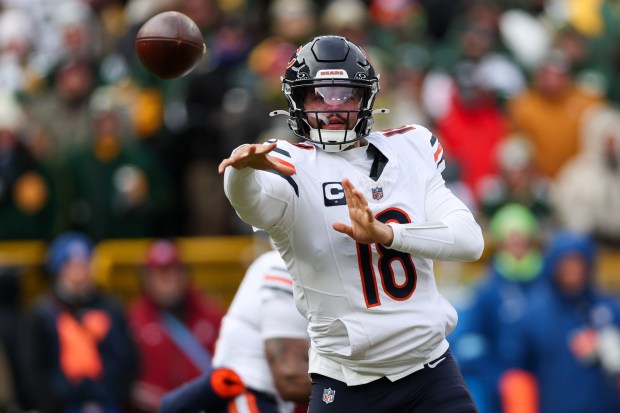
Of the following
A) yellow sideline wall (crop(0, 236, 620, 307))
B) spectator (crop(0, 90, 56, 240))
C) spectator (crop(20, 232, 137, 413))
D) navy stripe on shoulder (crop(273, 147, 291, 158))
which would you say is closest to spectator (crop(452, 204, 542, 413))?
yellow sideline wall (crop(0, 236, 620, 307))

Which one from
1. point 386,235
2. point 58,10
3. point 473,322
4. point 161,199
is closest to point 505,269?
point 473,322

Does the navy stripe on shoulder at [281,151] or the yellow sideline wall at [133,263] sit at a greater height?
the navy stripe on shoulder at [281,151]

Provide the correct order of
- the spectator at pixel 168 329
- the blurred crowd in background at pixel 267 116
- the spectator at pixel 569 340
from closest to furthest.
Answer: the spectator at pixel 569 340 → the spectator at pixel 168 329 → the blurred crowd in background at pixel 267 116

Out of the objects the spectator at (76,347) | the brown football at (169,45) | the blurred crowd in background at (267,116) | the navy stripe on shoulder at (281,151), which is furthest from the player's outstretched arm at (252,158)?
the blurred crowd in background at (267,116)

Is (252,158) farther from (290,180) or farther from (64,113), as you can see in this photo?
(64,113)

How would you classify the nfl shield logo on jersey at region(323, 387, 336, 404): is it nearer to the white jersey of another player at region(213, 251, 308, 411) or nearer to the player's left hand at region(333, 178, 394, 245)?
the player's left hand at region(333, 178, 394, 245)

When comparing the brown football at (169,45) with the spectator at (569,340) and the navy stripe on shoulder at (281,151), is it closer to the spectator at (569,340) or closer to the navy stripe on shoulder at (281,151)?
the navy stripe on shoulder at (281,151)

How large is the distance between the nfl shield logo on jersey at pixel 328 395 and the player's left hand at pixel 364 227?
0.63 meters

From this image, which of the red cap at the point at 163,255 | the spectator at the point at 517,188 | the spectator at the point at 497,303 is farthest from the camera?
the spectator at the point at 517,188

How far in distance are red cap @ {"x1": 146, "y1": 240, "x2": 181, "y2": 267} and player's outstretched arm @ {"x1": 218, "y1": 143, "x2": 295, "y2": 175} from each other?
5.11 m

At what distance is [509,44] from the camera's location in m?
11.8

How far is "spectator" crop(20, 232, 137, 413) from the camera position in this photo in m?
9.15

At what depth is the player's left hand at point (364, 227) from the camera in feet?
15.2

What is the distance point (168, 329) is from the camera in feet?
31.4
